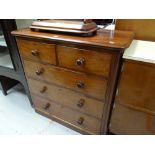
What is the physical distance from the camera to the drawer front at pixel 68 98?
41.1 inches

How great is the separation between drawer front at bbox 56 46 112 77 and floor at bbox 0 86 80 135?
2.46 ft

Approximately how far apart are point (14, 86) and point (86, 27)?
1.52 m

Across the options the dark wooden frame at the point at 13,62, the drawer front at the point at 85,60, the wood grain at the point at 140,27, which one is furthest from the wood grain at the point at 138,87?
the dark wooden frame at the point at 13,62

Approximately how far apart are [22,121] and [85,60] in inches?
41.3

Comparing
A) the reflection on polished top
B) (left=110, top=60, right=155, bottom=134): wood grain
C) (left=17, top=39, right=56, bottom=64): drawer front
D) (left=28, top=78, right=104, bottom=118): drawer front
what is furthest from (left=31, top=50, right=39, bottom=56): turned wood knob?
(left=110, top=60, right=155, bottom=134): wood grain

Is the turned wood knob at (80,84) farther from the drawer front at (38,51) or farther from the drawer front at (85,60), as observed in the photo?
the drawer front at (38,51)

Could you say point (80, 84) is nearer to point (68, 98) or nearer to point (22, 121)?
point (68, 98)

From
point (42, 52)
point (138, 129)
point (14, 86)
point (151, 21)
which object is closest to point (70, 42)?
point (42, 52)

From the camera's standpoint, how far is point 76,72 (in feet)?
3.11

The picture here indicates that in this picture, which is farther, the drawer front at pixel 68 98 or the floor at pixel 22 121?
the floor at pixel 22 121

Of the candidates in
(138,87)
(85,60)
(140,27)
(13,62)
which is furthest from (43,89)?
(140,27)
